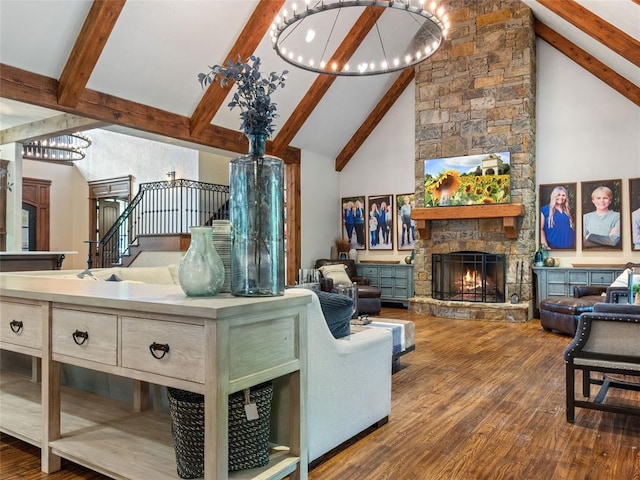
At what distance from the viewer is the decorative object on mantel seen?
1.95m

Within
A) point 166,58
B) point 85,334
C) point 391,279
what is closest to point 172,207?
point 166,58

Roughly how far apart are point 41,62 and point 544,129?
24.4 feet

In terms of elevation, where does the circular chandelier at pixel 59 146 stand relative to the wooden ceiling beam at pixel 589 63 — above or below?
below

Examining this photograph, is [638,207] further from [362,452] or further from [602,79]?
[362,452]

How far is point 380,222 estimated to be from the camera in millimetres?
9672

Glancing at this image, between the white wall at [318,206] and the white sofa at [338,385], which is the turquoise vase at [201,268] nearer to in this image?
the white sofa at [338,385]

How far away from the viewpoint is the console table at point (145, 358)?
1.69 meters

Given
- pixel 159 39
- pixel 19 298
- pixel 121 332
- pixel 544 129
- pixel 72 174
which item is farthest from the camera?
pixel 72 174

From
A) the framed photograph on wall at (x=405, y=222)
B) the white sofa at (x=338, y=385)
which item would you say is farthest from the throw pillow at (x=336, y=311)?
the framed photograph on wall at (x=405, y=222)

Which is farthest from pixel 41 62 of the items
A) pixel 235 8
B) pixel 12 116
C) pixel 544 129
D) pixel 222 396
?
pixel 544 129

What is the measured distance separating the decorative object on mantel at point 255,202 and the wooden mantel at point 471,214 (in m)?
6.36

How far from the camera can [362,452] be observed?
106 inches

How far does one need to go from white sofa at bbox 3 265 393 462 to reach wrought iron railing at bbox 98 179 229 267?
6886 millimetres

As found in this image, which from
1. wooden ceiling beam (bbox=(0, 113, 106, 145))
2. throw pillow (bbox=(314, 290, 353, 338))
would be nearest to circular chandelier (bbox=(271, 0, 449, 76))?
wooden ceiling beam (bbox=(0, 113, 106, 145))
